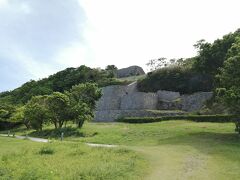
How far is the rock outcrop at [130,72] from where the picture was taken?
8868cm

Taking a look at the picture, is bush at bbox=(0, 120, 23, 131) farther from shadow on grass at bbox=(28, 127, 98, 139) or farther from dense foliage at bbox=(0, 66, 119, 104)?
shadow on grass at bbox=(28, 127, 98, 139)

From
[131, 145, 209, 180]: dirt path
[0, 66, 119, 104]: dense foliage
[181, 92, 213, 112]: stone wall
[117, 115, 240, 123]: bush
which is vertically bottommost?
[131, 145, 209, 180]: dirt path

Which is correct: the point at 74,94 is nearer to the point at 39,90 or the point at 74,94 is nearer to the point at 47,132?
the point at 47,132

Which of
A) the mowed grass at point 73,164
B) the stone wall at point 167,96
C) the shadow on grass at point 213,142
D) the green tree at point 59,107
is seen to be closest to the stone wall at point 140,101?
the stone wall at point 167,96

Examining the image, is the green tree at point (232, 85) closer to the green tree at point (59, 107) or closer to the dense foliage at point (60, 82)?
the green tree at point (59, 107)

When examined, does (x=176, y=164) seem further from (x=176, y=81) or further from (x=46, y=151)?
(x=176, y=81)

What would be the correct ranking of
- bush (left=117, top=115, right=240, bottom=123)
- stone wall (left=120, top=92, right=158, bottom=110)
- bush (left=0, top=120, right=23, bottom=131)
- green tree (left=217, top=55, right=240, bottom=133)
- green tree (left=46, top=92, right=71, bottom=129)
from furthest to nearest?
bush (left=0, top=120, right=23, bottom=131)
stone wall (left=120, top=92, right=158, bottom=110)
green tree (left=46, top=92, right=71, bottom=129)
bush (left=117, top=115, right=240, bottom=123)
green tree (left=217, top=55, right=240, bottom=133)

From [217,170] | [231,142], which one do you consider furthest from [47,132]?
[217,170]

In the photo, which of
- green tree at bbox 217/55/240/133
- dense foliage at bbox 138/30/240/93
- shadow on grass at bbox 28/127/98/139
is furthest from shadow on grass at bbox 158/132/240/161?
dense foliage at bbox 138/30/240/93

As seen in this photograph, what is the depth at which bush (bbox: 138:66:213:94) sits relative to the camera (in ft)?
189

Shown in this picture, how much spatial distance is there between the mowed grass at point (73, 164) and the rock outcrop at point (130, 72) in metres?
68.1

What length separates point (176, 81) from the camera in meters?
60.8

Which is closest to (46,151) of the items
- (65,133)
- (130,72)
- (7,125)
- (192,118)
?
(65,133)

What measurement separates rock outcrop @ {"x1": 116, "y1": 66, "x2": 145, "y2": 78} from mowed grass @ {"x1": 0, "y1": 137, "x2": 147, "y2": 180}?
224ft
